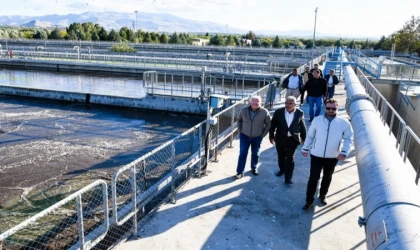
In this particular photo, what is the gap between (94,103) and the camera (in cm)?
2105

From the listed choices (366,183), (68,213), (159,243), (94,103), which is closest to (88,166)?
(68,213)

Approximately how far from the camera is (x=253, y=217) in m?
5.36

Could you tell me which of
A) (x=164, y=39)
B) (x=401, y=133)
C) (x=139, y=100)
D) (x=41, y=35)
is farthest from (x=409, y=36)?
(x=41, y=35)

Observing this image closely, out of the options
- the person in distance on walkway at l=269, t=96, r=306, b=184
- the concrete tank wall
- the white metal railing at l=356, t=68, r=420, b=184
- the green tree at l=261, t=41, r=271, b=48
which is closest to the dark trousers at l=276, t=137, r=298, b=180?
the person in distance on walkway at l=269, t=96, r=306, b=184

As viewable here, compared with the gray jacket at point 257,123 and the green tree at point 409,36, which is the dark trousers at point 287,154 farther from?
the green tree at point 409,36

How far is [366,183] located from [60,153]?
36.5 feet

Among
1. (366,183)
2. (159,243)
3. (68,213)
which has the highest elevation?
(366,183)

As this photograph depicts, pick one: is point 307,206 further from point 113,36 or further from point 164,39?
point 164,39

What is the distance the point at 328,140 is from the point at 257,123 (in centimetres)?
149

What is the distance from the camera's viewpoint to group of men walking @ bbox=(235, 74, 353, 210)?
203 inches

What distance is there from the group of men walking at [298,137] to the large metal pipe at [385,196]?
0.39 meters

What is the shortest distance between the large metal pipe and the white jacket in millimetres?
238

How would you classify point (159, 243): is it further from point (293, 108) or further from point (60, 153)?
point (60, 153)

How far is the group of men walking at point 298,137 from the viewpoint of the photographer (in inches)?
203
